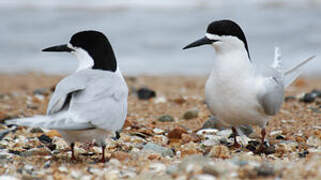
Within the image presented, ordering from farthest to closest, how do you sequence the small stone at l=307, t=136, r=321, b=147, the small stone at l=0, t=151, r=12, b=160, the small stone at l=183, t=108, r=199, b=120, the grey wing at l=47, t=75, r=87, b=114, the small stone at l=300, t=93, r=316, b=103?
the small stone at l=300, t=93, r=316, b=103 → the small stone at l=183, t=108, r=199, b=120 → the small stone at l=307, t=136, r=321, b=147 → the small stone at l=0, t=151, r=12, b=160 → the grey wing at l=47, t=75, r=87, b=114

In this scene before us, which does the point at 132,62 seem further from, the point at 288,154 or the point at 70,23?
the point at 288,154

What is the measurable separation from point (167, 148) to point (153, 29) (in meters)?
9.55

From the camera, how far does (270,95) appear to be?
12.6 ft

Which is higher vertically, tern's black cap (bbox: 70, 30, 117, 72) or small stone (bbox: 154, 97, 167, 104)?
tern's black cap (bbox: 70, 30, 117, 72)

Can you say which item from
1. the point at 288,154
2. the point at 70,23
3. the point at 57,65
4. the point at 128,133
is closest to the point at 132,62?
the point at 57,65

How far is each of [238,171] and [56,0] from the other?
624 inches

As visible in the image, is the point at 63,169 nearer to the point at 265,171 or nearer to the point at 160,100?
the point at 265,171

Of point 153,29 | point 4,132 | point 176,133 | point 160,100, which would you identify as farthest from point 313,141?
point 153,29

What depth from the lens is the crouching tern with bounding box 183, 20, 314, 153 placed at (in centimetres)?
381

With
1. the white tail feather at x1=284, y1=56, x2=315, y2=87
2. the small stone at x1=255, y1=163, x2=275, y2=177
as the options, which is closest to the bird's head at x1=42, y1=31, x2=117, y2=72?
the small stone at x1=255, y1=163, x2=275, y2=177

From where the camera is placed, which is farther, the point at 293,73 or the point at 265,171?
the point at 293,73

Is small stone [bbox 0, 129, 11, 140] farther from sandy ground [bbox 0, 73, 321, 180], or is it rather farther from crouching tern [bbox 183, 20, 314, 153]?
crouching tern [bbox 183, 20, 314, 153]

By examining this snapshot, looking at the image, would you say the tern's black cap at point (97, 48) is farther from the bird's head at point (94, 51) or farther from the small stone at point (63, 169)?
the small stone at point (63, 169)

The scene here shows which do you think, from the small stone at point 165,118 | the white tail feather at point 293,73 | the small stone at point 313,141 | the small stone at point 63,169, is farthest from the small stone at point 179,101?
the small stone at point 63,169
